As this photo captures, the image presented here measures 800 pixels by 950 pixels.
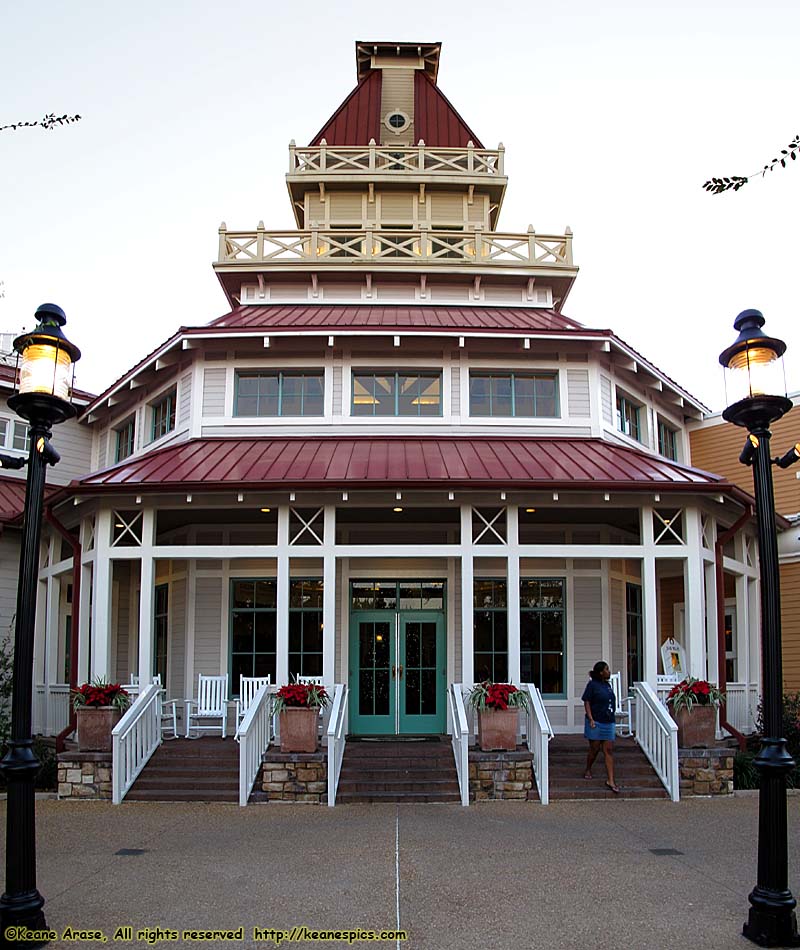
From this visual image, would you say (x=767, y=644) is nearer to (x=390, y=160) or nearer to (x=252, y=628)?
(x=252, y=628)

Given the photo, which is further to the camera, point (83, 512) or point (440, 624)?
point (440, 624)

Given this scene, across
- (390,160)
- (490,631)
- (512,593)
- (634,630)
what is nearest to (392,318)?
(390,160)

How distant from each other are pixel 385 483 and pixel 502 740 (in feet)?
12.6

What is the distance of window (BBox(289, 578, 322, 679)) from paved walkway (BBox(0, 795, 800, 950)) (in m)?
4.14

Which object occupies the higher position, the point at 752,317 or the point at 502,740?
the point at 752,317

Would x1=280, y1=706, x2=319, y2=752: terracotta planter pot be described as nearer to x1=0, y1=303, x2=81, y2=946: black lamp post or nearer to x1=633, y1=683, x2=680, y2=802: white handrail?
x1=633, y1=683, x2=680, y2=802: white handrail

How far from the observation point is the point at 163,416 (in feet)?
59.3

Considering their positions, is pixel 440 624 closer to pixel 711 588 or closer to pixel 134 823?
pixel 711 588

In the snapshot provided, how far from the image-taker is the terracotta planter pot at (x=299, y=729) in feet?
39.3

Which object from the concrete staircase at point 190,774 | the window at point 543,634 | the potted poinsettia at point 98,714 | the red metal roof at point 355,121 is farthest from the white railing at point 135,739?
the red metal roof at point 355,121

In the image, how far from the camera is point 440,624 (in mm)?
15758

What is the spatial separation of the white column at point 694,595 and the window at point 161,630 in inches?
350

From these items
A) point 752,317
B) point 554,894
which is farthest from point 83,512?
point 752,317

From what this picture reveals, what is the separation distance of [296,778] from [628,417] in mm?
9861
